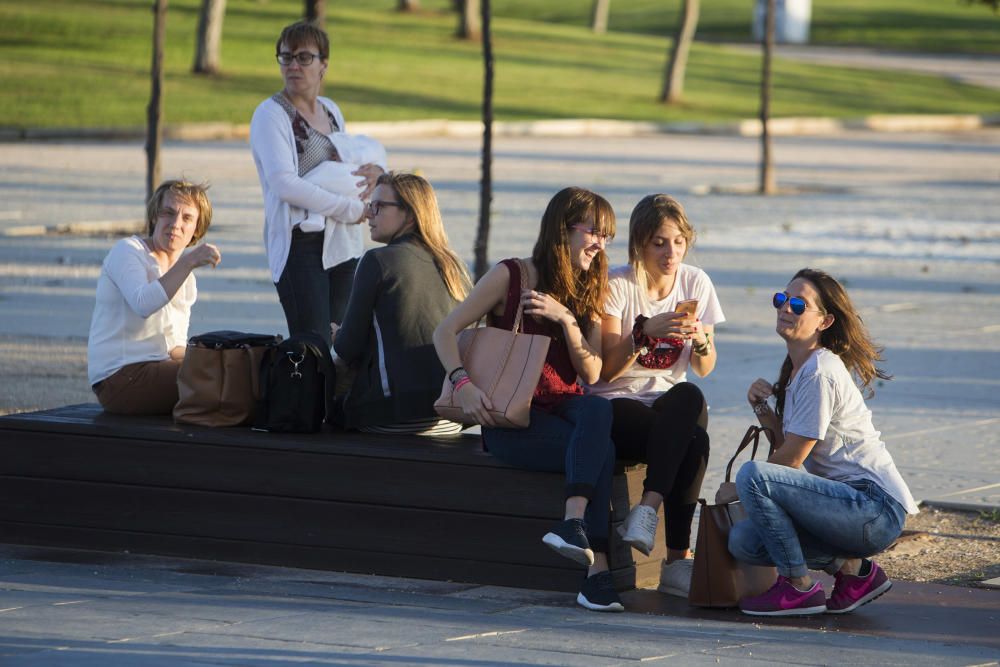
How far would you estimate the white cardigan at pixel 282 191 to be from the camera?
7.58 meters

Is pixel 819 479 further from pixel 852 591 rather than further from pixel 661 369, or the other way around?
pixel 661 369

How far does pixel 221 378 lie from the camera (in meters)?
6.63

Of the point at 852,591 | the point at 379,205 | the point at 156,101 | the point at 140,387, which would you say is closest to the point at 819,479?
the point at 852,591

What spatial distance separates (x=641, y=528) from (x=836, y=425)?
747 millimetres

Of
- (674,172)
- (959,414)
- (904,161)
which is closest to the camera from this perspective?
(959,414)

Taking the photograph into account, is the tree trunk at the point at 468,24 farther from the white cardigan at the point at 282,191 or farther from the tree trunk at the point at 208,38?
the white cardigan at the point at 282,191

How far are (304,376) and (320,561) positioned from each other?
2.24ft

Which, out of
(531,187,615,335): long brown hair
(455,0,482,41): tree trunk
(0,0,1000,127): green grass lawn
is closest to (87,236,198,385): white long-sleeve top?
(531,187,615,335): long brown hair

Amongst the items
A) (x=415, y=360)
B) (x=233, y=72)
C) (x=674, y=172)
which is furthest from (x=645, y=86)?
(x=415, y=360)

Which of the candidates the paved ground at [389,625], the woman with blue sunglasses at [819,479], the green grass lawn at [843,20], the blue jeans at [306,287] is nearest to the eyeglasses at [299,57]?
the blue jeans at [306,287]

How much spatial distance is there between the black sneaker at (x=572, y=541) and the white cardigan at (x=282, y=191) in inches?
89.2

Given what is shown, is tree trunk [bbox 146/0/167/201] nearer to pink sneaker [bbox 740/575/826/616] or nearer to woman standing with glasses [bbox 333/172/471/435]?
woman standing with glasses [bbox 333/172/471/435]

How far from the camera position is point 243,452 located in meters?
6.46

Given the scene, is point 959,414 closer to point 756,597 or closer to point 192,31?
point 756,597
